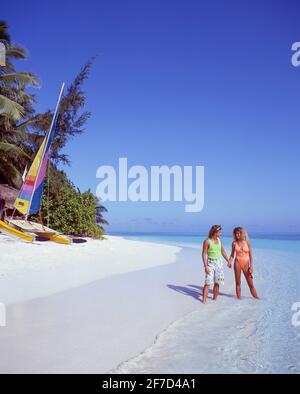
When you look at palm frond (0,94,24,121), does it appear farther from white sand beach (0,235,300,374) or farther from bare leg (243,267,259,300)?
bare leg (243,267,259,300)

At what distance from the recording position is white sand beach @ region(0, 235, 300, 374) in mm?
3168

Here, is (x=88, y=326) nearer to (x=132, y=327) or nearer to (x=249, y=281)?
(x=132, y=327)

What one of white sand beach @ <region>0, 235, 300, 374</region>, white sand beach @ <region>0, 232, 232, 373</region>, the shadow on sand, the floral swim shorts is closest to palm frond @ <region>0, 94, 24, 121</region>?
white sand beach @ <region>0, 232, 232, 373</region>

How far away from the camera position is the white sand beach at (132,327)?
10.4ft

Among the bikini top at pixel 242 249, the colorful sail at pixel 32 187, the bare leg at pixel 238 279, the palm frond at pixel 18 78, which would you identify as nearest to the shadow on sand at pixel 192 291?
the bare leg at pixel 238 279

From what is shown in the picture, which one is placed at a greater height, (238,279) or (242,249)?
(242,249)

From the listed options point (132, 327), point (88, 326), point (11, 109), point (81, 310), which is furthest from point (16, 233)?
point (132, 327)

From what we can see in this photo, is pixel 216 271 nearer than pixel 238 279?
Yes

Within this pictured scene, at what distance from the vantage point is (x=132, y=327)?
426 cm

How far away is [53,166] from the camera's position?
20.8 meters
